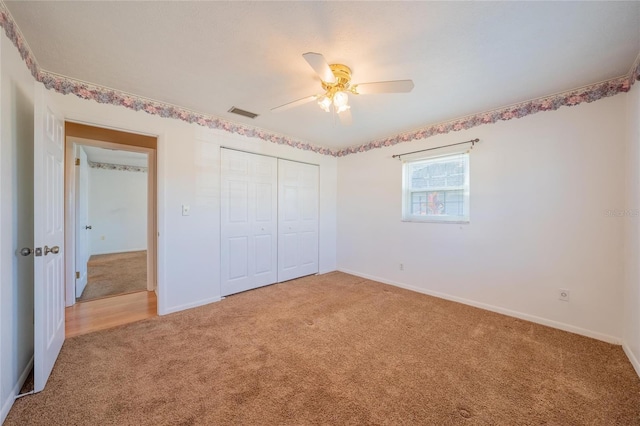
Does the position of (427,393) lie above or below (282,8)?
below

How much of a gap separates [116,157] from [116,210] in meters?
1.59

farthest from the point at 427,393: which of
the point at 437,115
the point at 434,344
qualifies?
the point at 437,115

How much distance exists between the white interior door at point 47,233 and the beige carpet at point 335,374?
0.21 m

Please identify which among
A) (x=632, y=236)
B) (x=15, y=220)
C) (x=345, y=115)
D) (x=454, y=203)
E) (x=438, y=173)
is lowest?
(x=632, y=236)

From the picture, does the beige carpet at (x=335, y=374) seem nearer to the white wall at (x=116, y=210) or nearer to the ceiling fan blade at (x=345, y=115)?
the ceiling fan blade at (x=345, y=115)

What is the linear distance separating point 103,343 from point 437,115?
4.12 m

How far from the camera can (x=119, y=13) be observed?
5.00ft

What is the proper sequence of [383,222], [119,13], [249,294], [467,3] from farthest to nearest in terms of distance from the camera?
[383,222] → [249,294] → [119,13] → [467,3]

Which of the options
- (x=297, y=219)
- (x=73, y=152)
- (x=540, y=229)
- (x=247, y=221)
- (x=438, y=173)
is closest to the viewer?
(x=540, y=229)

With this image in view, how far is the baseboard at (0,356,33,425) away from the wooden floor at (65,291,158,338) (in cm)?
58

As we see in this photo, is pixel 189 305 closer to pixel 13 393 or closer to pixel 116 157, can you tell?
pixel 13 393

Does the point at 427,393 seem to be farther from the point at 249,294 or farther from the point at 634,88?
the point at 634,88

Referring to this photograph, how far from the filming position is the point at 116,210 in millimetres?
6625

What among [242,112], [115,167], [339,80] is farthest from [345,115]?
[115,167]
